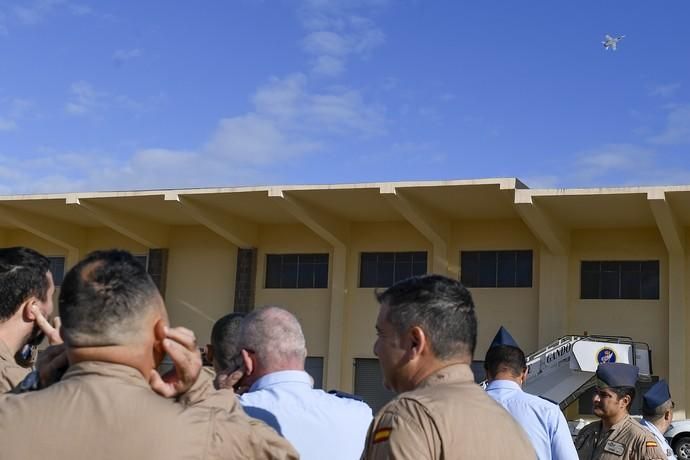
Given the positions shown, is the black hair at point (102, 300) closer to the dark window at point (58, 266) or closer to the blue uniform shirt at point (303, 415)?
the blue uniform shirt at point (303, 415)

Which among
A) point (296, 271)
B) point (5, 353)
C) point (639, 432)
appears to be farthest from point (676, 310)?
point (5, 353)

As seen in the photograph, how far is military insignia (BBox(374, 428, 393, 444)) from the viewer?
7.59 ft

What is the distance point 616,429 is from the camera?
5.95 metres

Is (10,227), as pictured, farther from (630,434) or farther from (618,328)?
(630,434)

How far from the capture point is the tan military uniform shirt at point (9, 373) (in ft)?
9.19

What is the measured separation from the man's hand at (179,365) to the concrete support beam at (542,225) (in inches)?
689

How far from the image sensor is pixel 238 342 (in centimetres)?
323

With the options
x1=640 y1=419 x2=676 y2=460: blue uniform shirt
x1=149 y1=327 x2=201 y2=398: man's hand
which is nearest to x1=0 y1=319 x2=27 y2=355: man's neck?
x1=149 y1=327 x2=201 y2=398: man's hand

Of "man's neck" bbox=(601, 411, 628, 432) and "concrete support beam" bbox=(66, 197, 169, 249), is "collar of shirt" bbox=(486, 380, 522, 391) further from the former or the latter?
"concrete support beam" bbox=(66, 197, 169, 249)

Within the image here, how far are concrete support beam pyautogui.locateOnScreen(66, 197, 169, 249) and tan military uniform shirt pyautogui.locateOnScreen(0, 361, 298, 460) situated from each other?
2172cm

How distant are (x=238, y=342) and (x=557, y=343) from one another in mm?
17718

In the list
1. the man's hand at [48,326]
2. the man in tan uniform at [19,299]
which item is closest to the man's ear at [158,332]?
the man's hand at [48,326]

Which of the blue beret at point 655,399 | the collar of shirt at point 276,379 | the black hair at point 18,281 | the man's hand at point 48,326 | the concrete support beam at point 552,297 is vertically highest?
the concrete support beam at point 552,297

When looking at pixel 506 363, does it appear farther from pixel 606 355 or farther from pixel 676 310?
pixel 676 310
